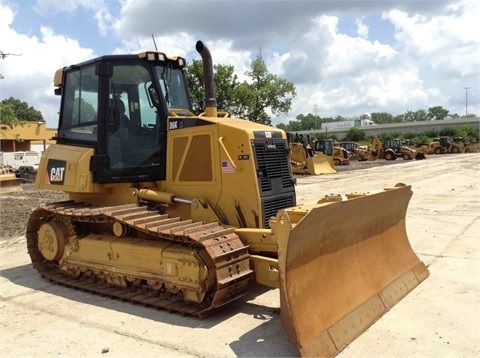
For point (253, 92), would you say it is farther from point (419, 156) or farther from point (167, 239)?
point (167, 239)

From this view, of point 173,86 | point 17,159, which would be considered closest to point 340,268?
point 173,86

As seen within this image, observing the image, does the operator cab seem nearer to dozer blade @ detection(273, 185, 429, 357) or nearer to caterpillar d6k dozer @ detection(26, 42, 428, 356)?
caterpillar d6k dozer @ detection(26, 42, 428, 356)

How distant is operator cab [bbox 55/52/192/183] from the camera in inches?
245

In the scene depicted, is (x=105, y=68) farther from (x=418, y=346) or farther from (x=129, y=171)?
(x=418, y=346)

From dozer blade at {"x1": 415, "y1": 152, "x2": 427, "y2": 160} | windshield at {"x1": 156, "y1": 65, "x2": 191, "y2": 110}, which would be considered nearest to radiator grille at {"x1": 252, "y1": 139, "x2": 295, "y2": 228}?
windshield at {"x1": 156, "y1": 65, "x2": 191, "y2": 110}

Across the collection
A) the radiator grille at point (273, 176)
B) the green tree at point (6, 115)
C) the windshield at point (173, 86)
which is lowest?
the radiator grille at point (273, 176)

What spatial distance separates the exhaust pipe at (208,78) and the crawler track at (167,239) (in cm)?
152

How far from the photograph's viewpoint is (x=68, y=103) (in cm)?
691

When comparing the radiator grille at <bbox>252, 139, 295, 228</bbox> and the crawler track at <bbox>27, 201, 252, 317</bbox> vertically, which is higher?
the radiator grille at <bbox>252, 139, 295, 228</bbox>

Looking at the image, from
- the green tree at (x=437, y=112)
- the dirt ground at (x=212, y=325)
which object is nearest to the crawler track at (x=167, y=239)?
the dirt ground at (x=212, y=325)

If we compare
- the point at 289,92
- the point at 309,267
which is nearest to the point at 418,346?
the point at 309,267

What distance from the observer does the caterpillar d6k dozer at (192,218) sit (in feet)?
15.1

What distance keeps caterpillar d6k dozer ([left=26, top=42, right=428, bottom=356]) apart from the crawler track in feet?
0.05

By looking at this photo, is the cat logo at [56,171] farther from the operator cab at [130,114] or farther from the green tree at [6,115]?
the green tree at [6,115]
